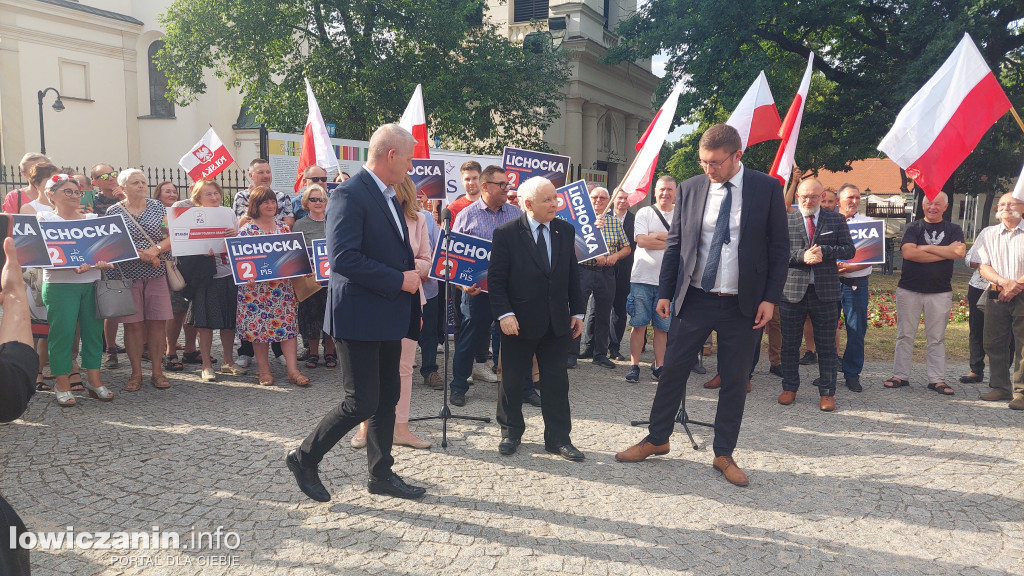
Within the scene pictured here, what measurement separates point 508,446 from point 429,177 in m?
4.37

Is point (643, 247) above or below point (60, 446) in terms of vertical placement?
above

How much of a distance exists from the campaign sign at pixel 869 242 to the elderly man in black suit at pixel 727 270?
11.7 ft

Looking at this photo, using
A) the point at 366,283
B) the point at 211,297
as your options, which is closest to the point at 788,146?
the point at 366,283

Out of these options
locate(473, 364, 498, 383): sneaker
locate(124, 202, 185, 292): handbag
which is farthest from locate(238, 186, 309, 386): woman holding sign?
locate(473, 364, 498, 383): sneaker

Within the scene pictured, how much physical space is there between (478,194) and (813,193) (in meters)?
3.56

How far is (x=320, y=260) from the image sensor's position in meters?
7.05

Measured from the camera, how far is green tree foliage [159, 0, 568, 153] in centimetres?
2081

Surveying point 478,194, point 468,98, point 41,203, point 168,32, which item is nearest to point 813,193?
point 478,194

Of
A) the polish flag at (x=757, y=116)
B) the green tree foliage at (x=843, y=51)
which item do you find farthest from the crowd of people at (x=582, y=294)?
the green tree foliage at (x=843, y=51)

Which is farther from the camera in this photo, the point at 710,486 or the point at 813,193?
the point at 813,193

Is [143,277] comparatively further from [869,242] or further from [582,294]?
[869,242]

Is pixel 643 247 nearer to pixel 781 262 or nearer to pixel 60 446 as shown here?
pixel 781 262

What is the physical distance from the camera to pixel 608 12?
3341 cm

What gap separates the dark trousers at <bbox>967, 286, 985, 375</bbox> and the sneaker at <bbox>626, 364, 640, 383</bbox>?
3898mm
